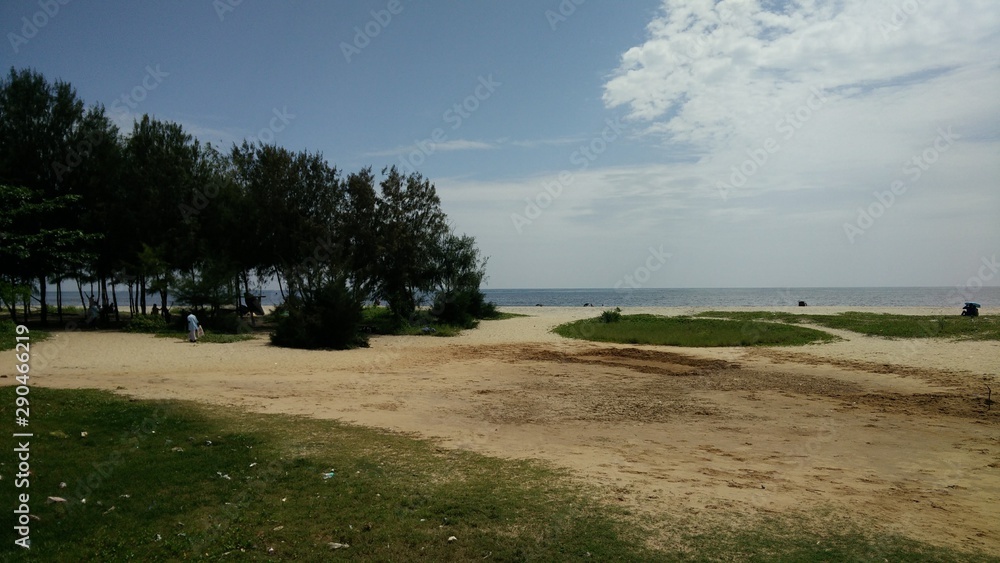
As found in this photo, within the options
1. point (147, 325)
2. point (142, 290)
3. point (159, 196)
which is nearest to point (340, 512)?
point (147, 325)

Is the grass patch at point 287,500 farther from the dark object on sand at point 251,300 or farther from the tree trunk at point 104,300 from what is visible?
the dark object on sand at point 251,300

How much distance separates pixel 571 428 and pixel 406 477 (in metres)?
4.52

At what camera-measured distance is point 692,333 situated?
3184cm

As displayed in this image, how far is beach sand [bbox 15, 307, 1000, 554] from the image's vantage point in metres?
7.78

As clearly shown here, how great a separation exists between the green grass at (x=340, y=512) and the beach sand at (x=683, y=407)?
0.63 meters

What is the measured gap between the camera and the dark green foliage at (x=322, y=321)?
25078 mm

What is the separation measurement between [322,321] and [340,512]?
19.4 m

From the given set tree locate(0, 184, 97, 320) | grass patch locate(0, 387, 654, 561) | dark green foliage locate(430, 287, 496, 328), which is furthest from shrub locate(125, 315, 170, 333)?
grass patch locate(0, 387, 654, 561)

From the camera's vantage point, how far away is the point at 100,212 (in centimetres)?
2969

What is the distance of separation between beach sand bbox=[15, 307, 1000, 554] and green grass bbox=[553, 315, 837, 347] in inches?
113

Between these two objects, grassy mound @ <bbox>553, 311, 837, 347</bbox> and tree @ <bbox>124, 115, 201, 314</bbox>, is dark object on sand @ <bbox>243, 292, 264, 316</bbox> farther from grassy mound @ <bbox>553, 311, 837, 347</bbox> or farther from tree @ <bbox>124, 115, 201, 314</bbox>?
grassy mound @ <bbox>553, 311, 837, 347</bbox>

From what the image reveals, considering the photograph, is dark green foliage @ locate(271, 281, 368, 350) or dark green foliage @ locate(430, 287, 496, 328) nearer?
dark green foliage @ locate(271, 281, 368, 350)

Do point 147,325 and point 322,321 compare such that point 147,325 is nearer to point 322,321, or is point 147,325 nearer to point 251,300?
point 251,300

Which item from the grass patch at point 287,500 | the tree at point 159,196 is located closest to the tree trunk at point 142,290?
the tree at point 159,196
